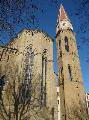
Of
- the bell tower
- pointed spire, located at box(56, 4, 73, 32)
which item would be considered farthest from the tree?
pointed spire, located at box(56, 4, 73, 32)

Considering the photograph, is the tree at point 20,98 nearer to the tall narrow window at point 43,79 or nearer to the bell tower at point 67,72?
the tall narrow window at point 43,79

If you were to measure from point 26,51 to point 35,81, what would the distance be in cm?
413

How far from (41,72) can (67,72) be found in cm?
644

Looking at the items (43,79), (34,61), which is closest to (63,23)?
(34,61)

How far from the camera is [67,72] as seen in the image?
27469 millimetres

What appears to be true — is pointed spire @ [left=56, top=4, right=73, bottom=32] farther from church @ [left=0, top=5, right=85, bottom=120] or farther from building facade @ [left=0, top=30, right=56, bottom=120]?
building facade @ [left=0, top=30, right=56, bottom=120]

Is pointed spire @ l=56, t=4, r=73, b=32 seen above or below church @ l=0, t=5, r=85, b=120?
above

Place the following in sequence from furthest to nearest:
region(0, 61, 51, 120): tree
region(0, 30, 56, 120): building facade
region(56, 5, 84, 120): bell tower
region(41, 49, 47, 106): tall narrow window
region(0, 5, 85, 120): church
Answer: region(56, 5, 84, 120): bell tower, region(0, 30, 56, 120): building facade, region(41, 49, 47, 106): tall narrow window, region(0, 5, 85, 120): church, region(0, 61, 51, 120): tree

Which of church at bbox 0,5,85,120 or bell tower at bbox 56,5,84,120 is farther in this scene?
bell tower at bbox 56,5,84,120

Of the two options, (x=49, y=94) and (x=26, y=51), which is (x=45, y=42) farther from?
(x=49, y=94)

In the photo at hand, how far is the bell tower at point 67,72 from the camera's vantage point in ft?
81.5

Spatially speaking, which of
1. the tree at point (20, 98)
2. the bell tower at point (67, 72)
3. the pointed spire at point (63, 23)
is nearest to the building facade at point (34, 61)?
the tree at point (20, 98)

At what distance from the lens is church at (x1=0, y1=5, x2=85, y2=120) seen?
20.7m

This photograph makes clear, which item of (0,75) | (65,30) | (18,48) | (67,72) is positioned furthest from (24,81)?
(65,30)
